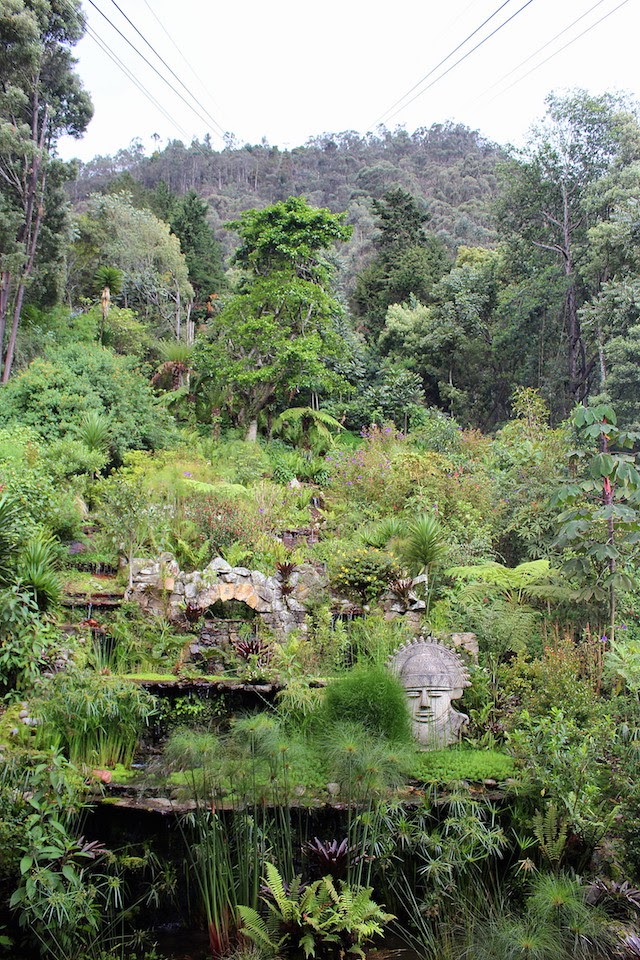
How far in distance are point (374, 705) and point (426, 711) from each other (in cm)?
48

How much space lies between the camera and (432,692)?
17.1ft

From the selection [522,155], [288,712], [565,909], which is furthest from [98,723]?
[522,155]

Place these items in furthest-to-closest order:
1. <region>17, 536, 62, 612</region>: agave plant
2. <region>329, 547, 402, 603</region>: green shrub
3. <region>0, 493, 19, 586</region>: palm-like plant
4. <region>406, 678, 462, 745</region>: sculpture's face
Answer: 1. <region>329, 547, 402, 603</region>: green shrub
2. <region>17, 536, 62, 612</region>: agave plant
3. <region>0, 493, 19, 586</region>: palm-like plant
4. <region>406, 678, 462, 745</region>: sculpture's face

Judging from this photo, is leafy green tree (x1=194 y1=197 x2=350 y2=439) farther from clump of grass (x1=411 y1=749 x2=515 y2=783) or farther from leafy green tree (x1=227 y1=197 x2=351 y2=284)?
clump of grass (x1=411 y1=749 x2=515 y2=783)

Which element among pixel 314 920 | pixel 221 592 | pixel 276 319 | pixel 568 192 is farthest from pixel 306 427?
pixel 314 920

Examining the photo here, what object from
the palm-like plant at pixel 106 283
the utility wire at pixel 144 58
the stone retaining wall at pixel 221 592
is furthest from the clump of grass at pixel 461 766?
the palm-like plant at pixel 106 283

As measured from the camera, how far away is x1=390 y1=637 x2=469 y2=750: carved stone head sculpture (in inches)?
204

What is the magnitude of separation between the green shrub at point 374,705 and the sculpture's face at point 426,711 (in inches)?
3.8

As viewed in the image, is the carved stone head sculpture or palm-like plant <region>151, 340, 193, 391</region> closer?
the carved stone head sculpture

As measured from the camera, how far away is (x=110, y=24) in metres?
6.38

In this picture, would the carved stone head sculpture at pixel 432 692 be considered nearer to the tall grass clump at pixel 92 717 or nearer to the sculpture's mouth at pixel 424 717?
the sculpture's mouth at pixel 424 717

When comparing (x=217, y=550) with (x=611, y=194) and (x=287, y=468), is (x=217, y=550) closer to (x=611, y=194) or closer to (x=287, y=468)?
(x=287, y=468)

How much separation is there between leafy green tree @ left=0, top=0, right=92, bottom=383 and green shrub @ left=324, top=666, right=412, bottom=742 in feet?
38.0

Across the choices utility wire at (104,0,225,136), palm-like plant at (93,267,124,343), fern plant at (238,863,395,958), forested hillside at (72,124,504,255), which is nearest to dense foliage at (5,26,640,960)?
fern plant at (238,863,395,958)
